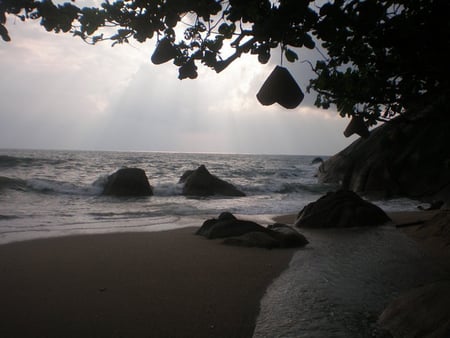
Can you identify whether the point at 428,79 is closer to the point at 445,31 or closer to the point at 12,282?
the point at 445,31

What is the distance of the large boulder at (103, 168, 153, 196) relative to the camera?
1397cm

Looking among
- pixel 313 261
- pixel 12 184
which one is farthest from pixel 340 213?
pixel 12 184

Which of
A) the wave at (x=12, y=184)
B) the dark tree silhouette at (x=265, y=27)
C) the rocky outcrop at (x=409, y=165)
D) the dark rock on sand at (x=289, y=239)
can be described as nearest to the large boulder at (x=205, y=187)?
the rocky outcrop at (x=409, y=165)

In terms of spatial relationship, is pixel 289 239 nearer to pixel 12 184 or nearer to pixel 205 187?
pixel 205 187

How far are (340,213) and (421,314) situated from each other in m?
4.85

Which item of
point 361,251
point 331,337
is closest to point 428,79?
point 361,251

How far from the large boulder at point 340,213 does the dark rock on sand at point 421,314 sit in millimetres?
4355

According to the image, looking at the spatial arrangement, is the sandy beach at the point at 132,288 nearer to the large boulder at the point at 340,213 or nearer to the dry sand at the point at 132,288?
the dry sand at the point at 132,288

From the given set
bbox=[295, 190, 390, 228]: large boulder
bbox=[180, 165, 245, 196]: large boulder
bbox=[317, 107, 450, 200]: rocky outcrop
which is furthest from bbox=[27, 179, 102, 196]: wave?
bbox=[317, 107, 450, 200]: rocky outcrop

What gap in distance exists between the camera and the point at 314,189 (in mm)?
17453

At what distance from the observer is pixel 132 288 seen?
3330 millimetres

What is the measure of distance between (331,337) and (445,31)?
2.49 metres

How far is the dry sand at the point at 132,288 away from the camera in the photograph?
2574mm

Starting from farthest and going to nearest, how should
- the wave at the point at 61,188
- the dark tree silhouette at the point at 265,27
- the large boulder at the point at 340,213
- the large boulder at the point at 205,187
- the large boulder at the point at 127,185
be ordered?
1. the large boulder at the point at 205,187
2. the wave at the point at 61,188
3. the large boulder at the point at 127,185
4. the large boulder at the point at 340,213
5. the dark tree silhouette at the point at 265,27
